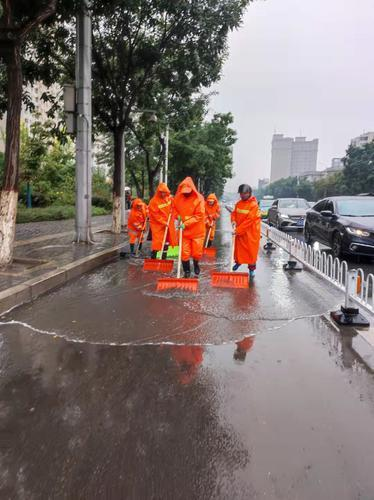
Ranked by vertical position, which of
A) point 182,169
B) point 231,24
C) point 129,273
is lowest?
point 129,273

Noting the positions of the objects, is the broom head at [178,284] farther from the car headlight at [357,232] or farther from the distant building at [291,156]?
the distant building at [291,156]

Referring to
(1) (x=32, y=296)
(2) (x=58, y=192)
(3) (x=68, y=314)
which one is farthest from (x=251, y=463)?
(2) (x=58, y=192)

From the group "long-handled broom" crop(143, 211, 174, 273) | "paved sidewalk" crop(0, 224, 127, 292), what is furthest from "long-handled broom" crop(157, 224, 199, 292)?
"paved sidewalk" crop(0, 224, 127, 292)

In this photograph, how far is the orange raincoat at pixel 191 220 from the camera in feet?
24.3

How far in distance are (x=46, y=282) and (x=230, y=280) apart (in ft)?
9.21

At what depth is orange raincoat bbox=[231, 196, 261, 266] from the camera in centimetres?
747

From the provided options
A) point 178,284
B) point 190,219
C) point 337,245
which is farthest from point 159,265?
point 337,245

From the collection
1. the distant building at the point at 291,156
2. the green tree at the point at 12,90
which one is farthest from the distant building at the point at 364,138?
the green tree at the point at 12,90

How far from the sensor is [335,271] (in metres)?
6.92

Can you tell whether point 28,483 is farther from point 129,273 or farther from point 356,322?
point 129,273

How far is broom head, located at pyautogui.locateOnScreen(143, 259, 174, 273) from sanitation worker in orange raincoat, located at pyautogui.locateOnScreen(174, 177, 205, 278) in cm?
79

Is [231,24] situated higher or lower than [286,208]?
higher

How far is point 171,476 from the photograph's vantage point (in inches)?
90.5

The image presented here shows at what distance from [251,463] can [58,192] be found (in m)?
26.2
